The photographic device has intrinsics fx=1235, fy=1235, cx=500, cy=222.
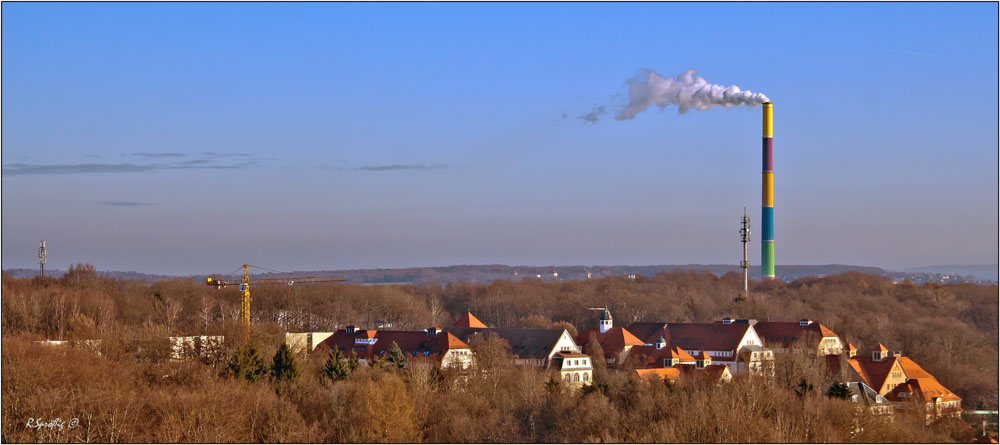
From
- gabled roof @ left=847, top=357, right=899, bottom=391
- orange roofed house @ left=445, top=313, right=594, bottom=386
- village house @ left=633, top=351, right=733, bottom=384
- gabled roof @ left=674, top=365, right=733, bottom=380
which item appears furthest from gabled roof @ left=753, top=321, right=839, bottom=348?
orange roofed house @ left=445, top=313, right=594, bottom=386

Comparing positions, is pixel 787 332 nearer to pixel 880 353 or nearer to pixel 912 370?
pixel 880 353

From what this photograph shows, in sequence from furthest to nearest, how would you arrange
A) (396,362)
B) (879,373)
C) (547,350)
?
(547,350), (879,373), (396,362)

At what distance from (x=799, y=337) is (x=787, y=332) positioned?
69.3 inches

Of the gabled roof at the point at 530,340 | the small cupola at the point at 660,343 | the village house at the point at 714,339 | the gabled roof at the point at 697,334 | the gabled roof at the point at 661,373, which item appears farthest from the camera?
the gabled roof at the point at 697,334

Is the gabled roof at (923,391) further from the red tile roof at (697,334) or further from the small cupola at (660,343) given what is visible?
the red tile roof at (697,334)

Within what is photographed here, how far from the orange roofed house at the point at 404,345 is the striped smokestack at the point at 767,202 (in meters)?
24.9

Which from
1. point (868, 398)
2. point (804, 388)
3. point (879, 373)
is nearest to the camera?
point (804, 388)

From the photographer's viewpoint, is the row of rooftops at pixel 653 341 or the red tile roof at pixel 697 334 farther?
the red tile roof at pixel 697 334

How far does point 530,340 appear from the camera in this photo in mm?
56469

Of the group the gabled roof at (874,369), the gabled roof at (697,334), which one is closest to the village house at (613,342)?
the gabled roof at (697,334)

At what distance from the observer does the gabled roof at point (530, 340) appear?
54938 millimetres

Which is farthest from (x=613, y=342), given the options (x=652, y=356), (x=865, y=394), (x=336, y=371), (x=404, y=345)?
(x=336, y=371)

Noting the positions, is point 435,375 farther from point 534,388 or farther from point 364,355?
point 364,355

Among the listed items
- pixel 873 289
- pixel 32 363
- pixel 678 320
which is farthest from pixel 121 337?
pixel 873 289
